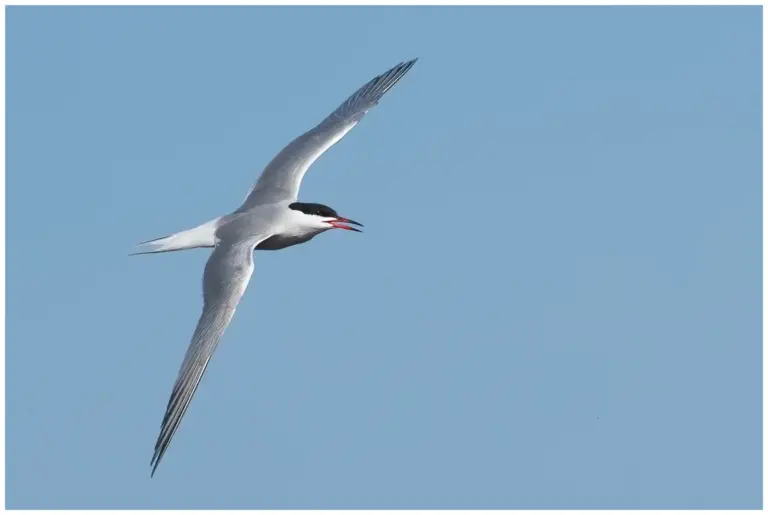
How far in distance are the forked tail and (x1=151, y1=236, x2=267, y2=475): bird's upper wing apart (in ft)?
1.75

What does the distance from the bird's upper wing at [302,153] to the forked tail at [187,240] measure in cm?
100

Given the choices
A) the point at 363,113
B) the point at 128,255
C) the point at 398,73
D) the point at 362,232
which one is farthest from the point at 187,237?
the point at 398,73

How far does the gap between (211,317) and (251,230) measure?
1.70m

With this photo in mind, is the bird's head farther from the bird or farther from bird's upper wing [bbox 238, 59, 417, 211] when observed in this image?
bird's upper wing [bbox 238, 59, 417, 211]

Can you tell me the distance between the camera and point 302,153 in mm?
18391

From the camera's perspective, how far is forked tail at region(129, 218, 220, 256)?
16700 millimetres

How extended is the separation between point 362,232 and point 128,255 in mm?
2721

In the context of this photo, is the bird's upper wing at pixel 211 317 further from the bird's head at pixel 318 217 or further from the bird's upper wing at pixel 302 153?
the bird's upper wing at pixel 302 153

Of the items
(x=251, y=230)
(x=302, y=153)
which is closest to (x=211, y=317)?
(x=251, y=230)

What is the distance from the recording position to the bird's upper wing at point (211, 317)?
14086mm

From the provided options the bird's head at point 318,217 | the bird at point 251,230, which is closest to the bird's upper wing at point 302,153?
the bird at point 251,230

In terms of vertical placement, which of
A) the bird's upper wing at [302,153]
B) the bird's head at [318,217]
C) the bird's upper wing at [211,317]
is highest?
the bird's upper wing at [302,153]

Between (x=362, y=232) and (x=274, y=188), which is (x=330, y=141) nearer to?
(x=274, y=188)

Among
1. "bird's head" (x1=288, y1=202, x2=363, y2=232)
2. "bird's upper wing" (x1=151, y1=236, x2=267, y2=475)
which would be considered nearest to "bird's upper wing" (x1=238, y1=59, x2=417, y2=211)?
"bird's head" (x1=288, y1=202, x2=363, y2=232)
